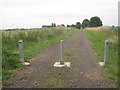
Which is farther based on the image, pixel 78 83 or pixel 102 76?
pixel 102 76

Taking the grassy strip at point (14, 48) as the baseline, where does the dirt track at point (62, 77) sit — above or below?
below

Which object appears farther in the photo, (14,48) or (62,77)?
(14,48)

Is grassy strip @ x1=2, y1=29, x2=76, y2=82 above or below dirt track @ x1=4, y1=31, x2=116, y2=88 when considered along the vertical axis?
above

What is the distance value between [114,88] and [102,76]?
2.83 ft

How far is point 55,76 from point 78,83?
0.82 meters

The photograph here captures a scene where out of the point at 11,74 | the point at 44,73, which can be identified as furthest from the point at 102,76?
the point at 11,74

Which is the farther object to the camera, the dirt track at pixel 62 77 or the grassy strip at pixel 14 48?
the grassy strip at pixel 14 48

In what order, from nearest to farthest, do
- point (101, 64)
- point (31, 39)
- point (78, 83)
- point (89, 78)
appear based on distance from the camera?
point (78, 83)
point (89, 78)
point (101, 64)
point (31, 39)

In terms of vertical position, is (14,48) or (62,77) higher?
(14,48)

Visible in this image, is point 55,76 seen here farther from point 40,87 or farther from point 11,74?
point 11,74

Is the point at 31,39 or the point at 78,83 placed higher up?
the point at 31,39

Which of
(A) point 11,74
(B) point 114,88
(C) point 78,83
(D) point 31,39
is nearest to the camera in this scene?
(B) point 114,88

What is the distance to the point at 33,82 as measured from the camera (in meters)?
4.06

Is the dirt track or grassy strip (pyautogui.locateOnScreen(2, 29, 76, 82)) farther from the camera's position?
grassy strip (pyautogui.locateOnScreen(2, 29, 76, 82))
